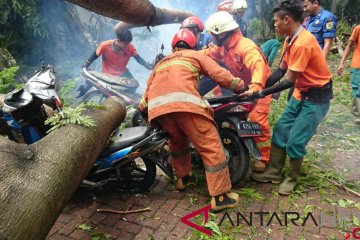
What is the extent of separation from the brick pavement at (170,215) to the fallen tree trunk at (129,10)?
2663 mm

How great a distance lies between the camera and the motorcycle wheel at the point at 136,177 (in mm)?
3650

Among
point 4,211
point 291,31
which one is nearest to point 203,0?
point 291,31

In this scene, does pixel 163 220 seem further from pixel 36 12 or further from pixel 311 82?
pixel 36 12

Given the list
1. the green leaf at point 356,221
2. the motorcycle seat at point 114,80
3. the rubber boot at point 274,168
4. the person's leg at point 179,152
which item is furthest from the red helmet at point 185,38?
the motorcycle seat at point 114,80

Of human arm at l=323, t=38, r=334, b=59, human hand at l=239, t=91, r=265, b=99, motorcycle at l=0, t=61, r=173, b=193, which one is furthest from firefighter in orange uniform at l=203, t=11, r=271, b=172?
human arm at l=323, t=38, r=334, b=59

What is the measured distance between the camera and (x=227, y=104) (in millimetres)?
3666

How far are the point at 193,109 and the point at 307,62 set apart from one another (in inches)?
48.6

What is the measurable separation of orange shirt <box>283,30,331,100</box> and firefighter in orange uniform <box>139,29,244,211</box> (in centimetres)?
61

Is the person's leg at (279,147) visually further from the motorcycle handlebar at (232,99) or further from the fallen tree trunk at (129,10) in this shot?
the fallen tree trunk at (129,10)

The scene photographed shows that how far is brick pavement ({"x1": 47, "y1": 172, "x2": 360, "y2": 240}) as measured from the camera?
2949 mm

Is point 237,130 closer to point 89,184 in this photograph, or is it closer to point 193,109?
point 193,109

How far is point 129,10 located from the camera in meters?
5.24

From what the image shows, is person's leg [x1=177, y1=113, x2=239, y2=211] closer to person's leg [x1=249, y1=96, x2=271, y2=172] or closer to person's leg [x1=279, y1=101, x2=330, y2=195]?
person's leg [x1=279, y1=101, x2=330, y2=195]

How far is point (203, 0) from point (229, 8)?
733 cm
